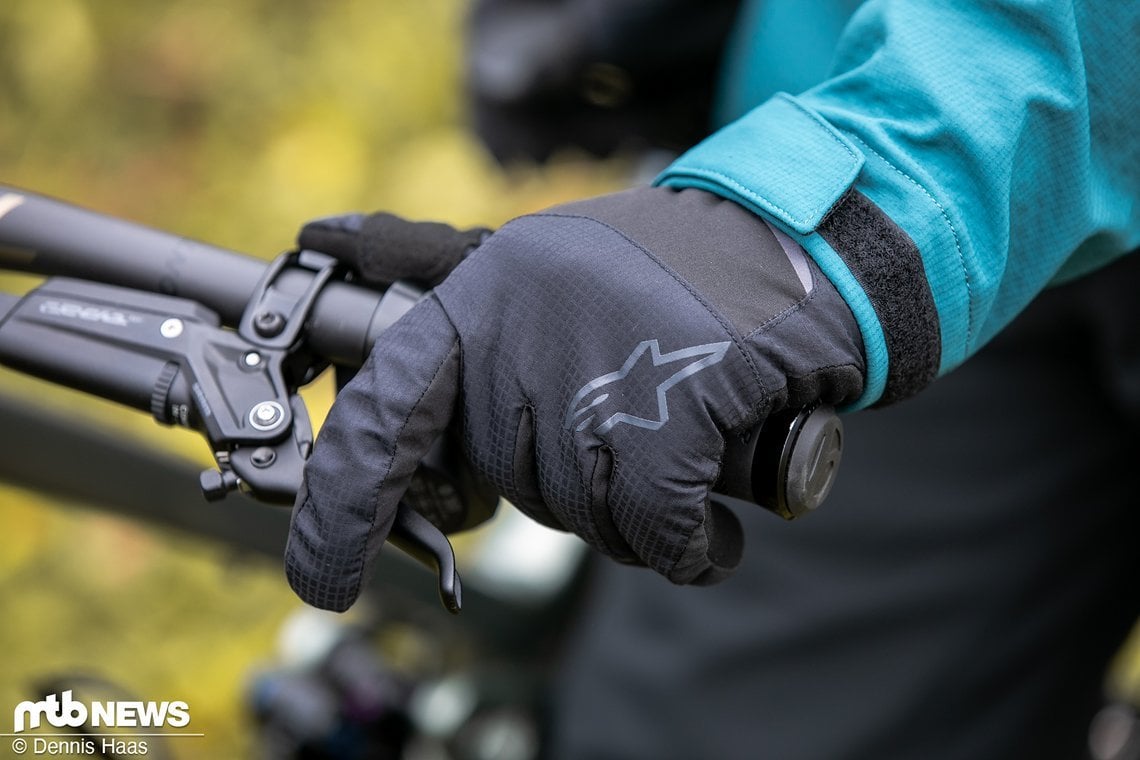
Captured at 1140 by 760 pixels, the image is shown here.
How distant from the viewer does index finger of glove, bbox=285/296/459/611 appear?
628 millimetres

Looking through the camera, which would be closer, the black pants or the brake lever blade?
the brake lever blade

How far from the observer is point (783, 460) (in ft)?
2.11

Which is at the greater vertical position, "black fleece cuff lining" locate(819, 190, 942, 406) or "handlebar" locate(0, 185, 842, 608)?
"black fleece cuff lining" locate(819, 190, 942, 406)

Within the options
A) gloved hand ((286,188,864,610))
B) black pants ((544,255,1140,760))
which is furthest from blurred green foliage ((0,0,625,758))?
gloved hand ((286,188,864,610))

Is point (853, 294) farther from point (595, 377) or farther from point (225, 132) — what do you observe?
point (225, 132)

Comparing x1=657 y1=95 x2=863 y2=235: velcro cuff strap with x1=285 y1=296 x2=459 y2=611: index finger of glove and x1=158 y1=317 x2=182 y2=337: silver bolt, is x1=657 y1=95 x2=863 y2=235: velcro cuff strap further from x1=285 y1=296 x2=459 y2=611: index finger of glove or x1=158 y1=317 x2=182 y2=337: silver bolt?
x1=158 y1=317 x2=182 y2=337: silver bolt

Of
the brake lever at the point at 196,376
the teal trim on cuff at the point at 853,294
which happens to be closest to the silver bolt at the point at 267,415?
the brake lever at the point at 196,376

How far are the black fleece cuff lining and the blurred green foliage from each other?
170cm

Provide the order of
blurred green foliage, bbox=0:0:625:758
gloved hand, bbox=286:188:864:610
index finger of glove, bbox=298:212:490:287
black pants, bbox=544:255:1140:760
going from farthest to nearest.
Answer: blurred green foliage, bbox=0:0:625:758 → black pants, bbox=544:255:1140:760 → index finger of glove, bbox=298:212:490:287 → gloved hand, bbox=286:188:864:610

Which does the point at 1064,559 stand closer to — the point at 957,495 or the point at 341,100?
the point at 957,495

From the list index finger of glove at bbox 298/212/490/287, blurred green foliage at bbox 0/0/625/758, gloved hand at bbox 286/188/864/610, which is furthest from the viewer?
blurred green foliage at bbox 0/0/625/758

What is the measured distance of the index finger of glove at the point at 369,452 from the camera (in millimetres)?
628

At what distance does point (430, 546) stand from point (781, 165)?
31 cm

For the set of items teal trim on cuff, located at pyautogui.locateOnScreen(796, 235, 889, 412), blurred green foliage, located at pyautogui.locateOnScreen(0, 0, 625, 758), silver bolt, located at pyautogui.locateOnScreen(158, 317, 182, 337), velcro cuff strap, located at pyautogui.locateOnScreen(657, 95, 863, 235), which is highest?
velcro cuff strap, located at pyautogui.locateOnScreen(657, 95, 863, 235)
